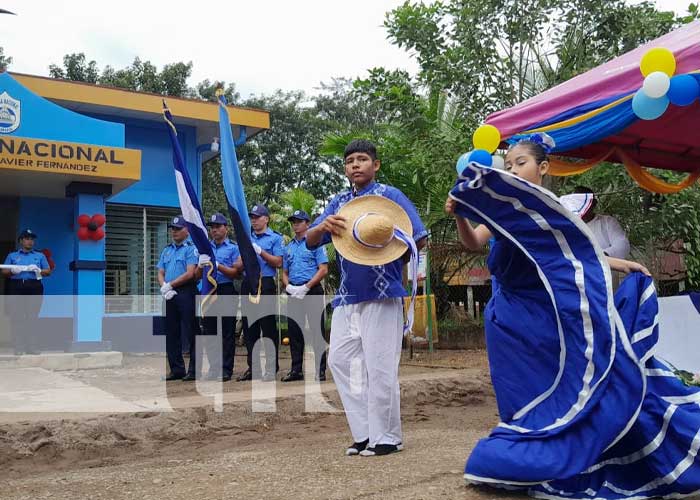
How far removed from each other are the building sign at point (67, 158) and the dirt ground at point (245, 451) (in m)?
4.31

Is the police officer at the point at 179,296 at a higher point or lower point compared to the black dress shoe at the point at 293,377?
higher

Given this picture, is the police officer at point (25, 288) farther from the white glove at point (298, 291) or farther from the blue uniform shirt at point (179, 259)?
the white glove at point (298, 291)

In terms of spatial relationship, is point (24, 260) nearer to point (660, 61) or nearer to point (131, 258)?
point (131, 258)

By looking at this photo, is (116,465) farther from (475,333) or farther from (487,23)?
(475,333)

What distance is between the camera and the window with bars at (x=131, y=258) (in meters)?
12.9

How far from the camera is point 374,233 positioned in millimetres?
3771

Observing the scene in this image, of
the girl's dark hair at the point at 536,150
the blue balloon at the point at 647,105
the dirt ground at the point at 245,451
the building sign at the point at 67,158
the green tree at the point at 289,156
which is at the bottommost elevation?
the dirt ground at the point at 245,451

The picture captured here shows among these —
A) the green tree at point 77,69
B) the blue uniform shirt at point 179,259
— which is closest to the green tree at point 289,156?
the green tree at point 77,69

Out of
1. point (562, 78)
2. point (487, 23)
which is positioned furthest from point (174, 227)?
point (562, 78)

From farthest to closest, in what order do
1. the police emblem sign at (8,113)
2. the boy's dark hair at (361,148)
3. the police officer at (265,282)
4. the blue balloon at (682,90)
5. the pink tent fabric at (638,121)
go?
1. the police emblem sign at (8,113)
2. the police officer at (265,282)
3. the pink tent fabric at (638,121)
4. the blue balloon at (682,90)
5. the boy's dark hair at (361,148)

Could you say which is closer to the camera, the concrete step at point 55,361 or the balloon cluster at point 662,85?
the balloon cluster at point 662,85

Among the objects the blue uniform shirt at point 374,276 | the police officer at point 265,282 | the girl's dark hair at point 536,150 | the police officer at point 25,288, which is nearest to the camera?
the girl's dark hair at point 536,150

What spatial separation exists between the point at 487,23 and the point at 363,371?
617 centimetres

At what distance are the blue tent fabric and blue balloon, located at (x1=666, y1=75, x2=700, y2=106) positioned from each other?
5.65 feet
